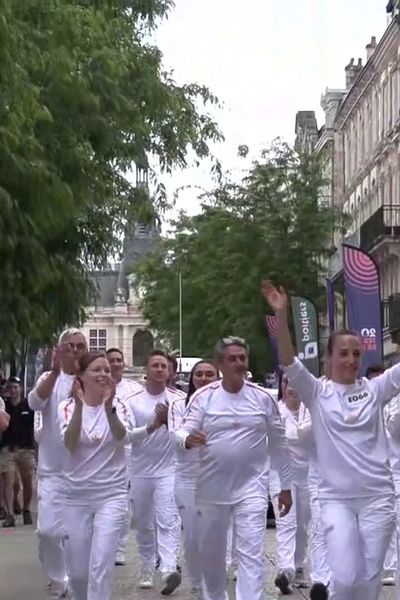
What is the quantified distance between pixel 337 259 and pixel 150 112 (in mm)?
35680

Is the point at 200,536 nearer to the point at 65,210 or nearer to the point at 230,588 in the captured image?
the point at 230,588

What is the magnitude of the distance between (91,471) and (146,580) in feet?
12.4

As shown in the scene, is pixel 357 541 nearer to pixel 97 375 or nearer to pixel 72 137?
pixel 97 375

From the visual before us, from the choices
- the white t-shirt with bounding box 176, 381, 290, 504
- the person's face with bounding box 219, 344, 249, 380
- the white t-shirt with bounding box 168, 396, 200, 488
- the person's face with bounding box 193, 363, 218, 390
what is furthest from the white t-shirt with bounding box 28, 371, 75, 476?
the person's face with bounding box 219, 344, 249, 380

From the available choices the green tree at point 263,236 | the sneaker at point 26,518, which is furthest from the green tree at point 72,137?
the green tree at point 263,236

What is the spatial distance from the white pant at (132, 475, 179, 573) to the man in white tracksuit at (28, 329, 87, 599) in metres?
1.35

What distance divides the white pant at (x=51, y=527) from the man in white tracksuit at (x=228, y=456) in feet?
6.02

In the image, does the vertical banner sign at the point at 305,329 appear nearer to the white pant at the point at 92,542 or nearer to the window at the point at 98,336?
the white pant at the point at 92,542

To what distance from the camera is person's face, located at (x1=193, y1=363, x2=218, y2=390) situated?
13613 mm

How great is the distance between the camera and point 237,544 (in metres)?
11.1

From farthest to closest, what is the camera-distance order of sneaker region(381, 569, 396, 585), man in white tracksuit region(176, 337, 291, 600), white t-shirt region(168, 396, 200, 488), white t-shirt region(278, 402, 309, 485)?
sneaker region(381, 569, 396, 585), white t-shirt region(278, 402, 309, 485), white t-shirt region(168, 396, 200, 488), man in white tracksuit region(176, 337, 291, 600)

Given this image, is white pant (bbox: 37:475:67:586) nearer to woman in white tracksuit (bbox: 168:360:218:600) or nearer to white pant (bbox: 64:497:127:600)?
woman in white tracksuit (bbox: 168:360:218:600)

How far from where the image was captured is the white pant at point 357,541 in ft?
30.9

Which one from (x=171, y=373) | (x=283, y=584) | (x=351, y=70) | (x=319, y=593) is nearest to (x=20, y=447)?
(x=171, y=373)
